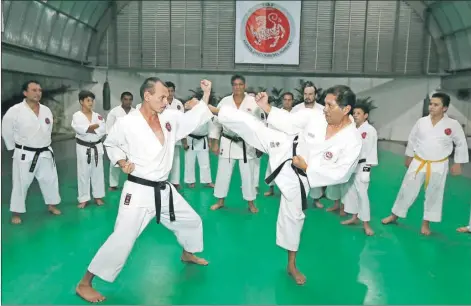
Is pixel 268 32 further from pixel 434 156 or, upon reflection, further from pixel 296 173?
pixel 296 173

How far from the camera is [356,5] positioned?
13.1m

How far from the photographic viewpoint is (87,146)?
4.85 meters

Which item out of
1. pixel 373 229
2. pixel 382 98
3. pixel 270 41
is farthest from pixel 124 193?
pixel 382 98

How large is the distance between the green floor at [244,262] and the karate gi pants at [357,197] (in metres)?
0.21

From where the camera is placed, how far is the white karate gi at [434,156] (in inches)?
161

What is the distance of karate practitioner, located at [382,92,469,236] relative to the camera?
4.08 m

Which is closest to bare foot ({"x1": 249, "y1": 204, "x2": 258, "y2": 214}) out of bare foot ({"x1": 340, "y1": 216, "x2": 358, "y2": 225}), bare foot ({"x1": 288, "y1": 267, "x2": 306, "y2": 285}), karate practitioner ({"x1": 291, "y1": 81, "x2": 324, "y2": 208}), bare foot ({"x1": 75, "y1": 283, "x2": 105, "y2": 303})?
karate practitioner ({"x1": 291, "y1": 81, "x2": 324, "y2": 208})

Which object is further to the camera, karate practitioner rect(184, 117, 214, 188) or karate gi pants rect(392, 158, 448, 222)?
karate practitioner rect(184, 117, 214, 188)

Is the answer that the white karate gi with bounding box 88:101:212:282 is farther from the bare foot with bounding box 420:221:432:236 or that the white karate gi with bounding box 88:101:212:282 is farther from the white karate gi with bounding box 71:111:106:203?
the bare foot with bounding box 420:221:432:236

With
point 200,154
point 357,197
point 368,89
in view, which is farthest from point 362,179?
point 368,89

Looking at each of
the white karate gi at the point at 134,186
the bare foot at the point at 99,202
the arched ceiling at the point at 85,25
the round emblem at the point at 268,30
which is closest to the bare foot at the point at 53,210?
the bare foot at the point at 99,202

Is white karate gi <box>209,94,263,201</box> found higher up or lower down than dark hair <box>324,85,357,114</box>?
lower down

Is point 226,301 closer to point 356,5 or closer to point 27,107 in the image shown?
point 27,107

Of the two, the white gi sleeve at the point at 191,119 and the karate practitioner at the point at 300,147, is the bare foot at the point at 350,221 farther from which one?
the white gi sleeve at the point at 191,119
